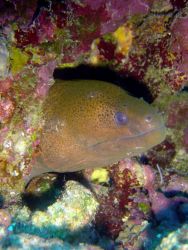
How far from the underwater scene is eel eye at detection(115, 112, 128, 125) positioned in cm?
1

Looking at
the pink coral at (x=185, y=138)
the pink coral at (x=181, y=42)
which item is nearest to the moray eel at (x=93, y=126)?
the pink coral at (x=181, y=42)

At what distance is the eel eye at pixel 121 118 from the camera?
406 cm

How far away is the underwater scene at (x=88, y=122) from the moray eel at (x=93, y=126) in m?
0.01

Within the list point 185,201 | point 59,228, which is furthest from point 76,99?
point 185,201

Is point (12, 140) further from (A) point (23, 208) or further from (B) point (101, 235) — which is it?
(B) point (101, 235)

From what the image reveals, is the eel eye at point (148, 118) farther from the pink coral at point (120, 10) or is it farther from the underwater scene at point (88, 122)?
the pink coral at point (120, 10)

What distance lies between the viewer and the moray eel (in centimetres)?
406

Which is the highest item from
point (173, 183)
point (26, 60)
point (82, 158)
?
point (26, 60)

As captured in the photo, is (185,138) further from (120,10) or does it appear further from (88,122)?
(120,10)

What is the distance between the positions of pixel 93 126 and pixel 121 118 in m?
0.36

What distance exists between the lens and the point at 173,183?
216 inches

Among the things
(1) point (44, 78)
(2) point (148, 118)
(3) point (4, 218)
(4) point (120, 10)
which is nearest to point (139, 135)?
(2) point (148, 118)

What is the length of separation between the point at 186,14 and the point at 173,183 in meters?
2.65

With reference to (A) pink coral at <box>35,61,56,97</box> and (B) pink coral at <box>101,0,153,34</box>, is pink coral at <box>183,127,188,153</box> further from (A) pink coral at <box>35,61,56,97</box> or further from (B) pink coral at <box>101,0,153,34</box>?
(A) pink coral at <box>35,61,56,97</box>
